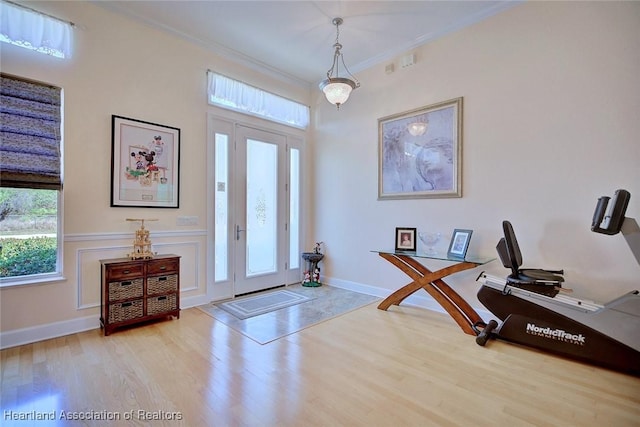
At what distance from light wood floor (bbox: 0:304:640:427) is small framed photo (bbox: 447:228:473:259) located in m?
0.79

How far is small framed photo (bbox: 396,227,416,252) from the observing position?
3.57 m

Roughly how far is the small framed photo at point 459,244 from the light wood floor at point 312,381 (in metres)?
0.79

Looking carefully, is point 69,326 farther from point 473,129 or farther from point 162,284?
point 473,129

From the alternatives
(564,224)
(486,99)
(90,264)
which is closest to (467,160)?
(486,99)

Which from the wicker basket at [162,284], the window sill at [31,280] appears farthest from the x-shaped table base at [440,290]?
the window sill at [31,280]

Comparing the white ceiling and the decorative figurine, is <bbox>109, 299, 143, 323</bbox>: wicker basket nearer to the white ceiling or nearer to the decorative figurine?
the decorative figurine

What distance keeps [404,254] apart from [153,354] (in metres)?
2.57

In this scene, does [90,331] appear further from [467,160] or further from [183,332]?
[467,160]

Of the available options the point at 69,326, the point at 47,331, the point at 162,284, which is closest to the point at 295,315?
the point at 162,284

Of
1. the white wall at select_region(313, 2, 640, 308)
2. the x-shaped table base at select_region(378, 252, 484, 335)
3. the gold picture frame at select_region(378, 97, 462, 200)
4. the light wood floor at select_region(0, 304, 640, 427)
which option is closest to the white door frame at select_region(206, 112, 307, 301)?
the light wood floor at select_region(0, 304, 640, 427)

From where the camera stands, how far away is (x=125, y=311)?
2.98 metres

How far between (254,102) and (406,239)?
2833 mm
